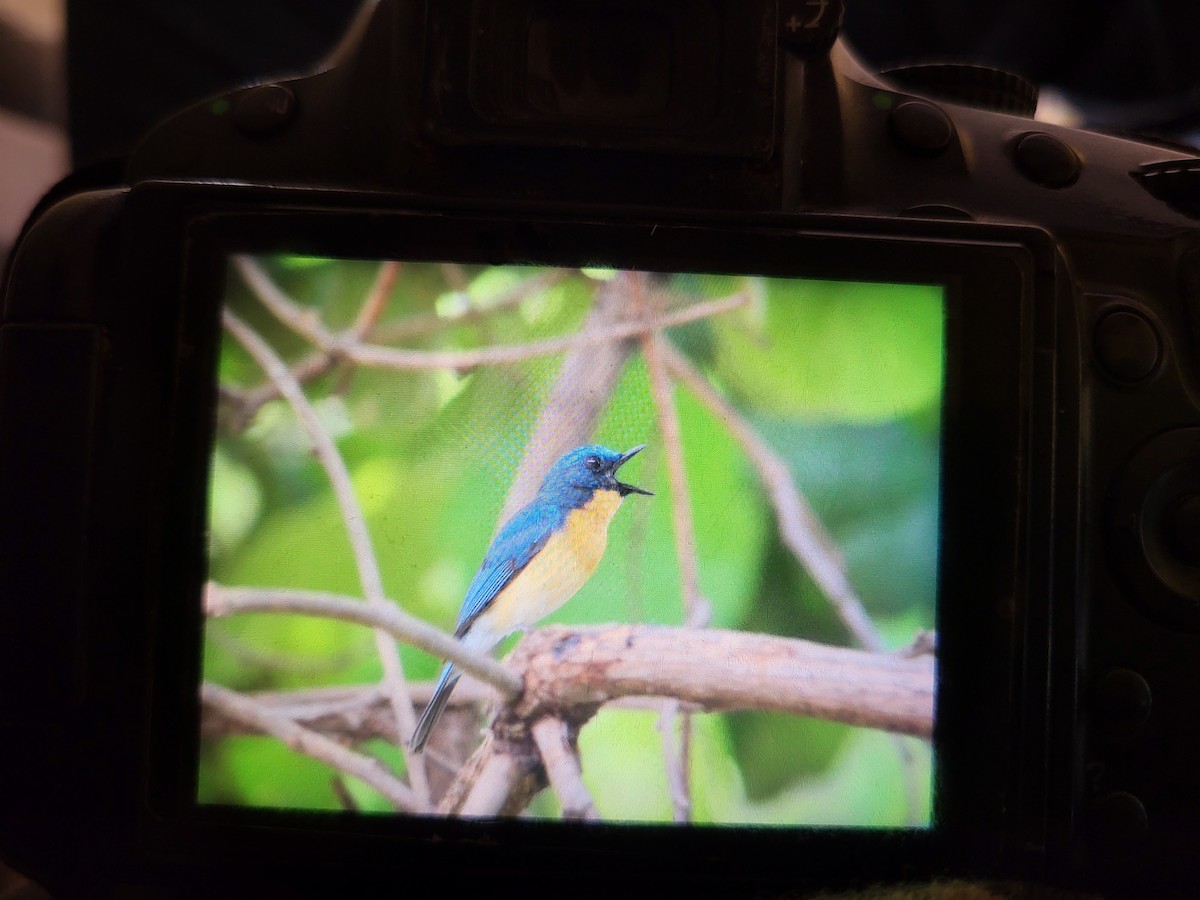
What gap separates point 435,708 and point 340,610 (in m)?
0.05

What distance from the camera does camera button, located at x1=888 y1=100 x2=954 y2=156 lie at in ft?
1.24

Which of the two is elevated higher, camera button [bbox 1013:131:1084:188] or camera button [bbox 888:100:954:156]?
camera button [bbox 888:100:954:156]

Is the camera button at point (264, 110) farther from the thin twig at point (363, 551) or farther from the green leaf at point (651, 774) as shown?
the green leaf at point (651, 774)

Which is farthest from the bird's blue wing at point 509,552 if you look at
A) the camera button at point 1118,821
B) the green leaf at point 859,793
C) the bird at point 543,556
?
the camera button at point 1118,821

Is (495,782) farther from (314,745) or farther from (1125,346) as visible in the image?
(1125,346)

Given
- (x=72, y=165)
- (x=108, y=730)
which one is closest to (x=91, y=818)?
(x=108, y=730)

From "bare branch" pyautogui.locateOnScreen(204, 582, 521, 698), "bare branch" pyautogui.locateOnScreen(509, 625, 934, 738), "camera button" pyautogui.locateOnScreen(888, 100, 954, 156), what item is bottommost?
"bare branch" pyautogui.locateOnScreen(509, 625, 934, 738)

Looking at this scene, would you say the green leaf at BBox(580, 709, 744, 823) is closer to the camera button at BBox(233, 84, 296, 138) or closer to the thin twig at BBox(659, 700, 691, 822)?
the thin twig at BBox(659, 700, 691, 822)

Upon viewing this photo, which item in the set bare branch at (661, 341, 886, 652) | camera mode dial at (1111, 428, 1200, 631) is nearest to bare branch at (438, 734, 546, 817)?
bare branch at (661, 341, 886, 652)

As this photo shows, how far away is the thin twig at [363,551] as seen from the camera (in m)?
0.34

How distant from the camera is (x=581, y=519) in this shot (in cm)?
35

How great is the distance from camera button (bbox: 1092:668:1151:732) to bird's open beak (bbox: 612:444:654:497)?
0.17 meters

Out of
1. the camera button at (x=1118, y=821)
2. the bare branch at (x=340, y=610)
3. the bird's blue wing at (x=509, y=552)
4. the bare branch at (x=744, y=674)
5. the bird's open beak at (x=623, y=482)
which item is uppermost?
the bird's open beak at (x=623, y=482)

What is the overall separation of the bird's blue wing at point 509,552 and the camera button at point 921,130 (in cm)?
19
